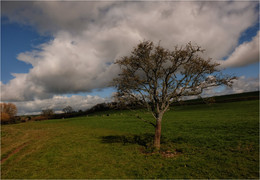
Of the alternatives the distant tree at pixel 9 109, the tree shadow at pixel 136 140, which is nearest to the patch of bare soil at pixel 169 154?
the tree shadow at pixel 136 140

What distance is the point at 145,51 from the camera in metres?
18.5

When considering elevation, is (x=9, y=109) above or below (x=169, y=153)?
above

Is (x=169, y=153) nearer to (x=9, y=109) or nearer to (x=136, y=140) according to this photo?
(x=136, y=140)

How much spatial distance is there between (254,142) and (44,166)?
25875mm

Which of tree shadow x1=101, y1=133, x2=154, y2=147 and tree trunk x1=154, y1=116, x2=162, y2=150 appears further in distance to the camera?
tree shadow x1=101, y1=133, x2=154, y2=147

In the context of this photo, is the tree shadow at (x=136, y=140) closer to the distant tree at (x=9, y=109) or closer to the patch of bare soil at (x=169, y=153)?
the patch of bare soil at (x=169, y=153)

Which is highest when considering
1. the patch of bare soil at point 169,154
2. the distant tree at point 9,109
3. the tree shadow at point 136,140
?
the distant tree at point 9,109

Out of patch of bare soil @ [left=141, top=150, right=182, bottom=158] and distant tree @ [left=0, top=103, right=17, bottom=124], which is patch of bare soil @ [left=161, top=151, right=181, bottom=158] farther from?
distant tree @ [left=0, top=103, right=17, bottom=124]

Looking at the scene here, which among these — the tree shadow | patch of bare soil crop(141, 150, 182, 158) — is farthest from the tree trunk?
the tree shadow

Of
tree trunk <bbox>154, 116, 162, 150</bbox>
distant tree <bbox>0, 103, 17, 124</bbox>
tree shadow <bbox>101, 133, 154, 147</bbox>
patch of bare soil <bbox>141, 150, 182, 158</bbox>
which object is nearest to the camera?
patch of bare soil <bbox>141, 150, 182, 158</bbox>

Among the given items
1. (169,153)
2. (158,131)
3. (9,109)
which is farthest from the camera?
(9,109)

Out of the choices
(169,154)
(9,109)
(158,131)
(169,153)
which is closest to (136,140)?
(158,131)

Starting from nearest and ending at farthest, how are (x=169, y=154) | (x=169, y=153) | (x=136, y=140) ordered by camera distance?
(x=169, y=154) → (x=169, y=153) → (x=136, y=140)

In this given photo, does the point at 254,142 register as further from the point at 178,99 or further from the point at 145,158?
the point at 145,158
